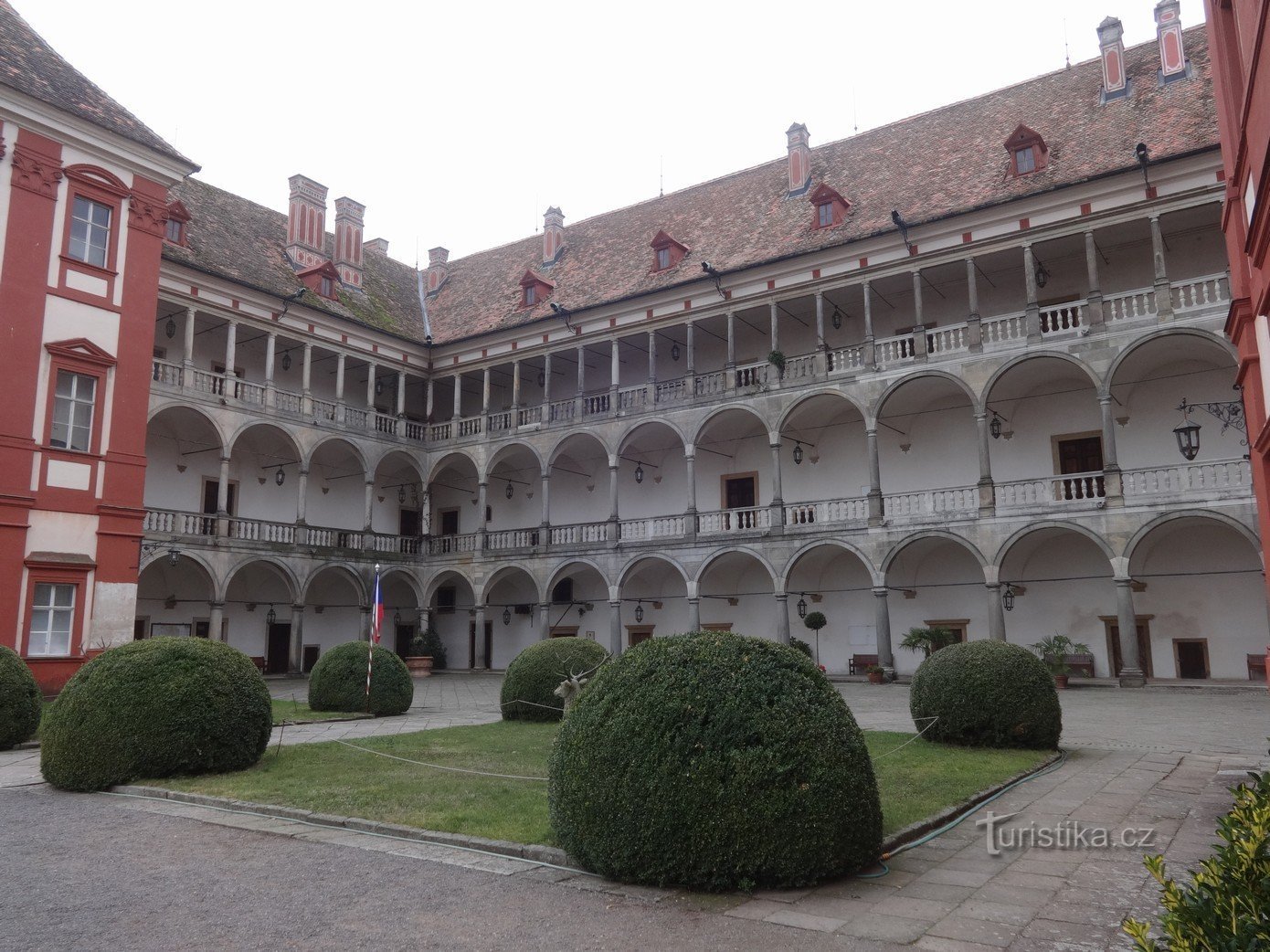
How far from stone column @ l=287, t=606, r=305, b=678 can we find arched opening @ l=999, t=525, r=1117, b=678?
1877 cm

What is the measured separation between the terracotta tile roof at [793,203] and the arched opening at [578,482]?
442 cm

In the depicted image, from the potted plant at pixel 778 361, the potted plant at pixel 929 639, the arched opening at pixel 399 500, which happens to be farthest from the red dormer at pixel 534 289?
the potted plant at pixel 929 639

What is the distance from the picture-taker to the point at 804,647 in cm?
2231

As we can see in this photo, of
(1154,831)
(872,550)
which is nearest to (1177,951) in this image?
(1154,831)

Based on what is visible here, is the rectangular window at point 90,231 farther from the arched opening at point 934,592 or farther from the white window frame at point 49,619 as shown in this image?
the arched opening at point 934,592

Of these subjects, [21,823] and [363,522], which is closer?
[21,823]

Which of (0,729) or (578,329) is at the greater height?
(578,329)

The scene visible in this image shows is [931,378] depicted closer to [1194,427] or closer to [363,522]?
[1194,427]

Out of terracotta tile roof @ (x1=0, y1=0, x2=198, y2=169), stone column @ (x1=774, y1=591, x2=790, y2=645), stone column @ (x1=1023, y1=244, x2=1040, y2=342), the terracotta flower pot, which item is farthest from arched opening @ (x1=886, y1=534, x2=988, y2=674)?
terracotta tile roof @ (x1=0, y1=0, x2=198, y2=169)

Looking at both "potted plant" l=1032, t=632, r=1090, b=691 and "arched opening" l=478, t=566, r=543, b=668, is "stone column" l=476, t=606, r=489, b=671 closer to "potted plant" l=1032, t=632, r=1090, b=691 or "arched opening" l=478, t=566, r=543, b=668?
"arched opening" l=478, t=566, r=543, b=668

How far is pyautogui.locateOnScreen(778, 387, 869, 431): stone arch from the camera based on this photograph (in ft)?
75.6

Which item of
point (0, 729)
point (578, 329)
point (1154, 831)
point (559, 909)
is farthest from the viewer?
point (578, 329)

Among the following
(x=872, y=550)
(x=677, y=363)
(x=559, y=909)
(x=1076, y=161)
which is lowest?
(x=559, y=909)

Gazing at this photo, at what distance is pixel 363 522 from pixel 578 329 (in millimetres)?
9356
